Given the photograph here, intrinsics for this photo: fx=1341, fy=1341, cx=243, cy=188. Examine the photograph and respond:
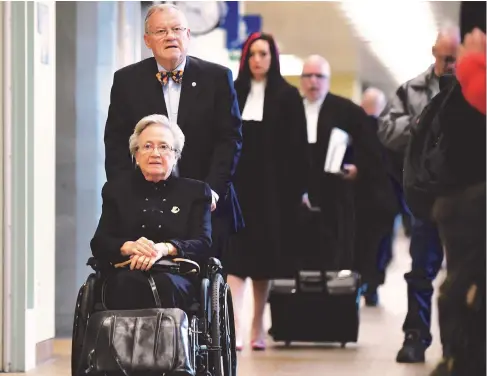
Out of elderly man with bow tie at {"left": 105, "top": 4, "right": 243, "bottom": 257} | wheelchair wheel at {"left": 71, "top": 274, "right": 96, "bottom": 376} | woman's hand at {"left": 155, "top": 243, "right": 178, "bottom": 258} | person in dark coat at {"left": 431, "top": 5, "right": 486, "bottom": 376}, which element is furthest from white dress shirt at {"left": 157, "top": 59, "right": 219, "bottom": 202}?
person in dark coat at {"left": 431, "top": 5, "right": 486, "bottom": 376}

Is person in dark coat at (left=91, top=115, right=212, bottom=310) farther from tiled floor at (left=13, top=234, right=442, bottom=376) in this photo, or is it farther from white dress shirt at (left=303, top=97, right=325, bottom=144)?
white dress shirt at (left=303, top=97, right=325, bottom=144)

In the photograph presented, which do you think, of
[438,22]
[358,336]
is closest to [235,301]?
[358,336]

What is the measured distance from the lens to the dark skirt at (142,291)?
443 centimetres

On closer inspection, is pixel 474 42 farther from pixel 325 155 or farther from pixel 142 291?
pixel 325 155

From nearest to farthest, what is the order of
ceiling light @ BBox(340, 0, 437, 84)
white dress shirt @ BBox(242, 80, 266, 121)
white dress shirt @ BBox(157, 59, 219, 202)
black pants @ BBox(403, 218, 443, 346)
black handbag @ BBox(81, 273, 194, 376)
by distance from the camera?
black handbag @ BBox(81, 273, 194, 376) → white dress shirt @ BBox(157, 59, 219, 202) → black pants @ BBox(403, 218, 443, 346) → white dress shirt @ BBox(242, 80, 266, 121) → ceiling light @ BBox(340, 0, 437, 84)

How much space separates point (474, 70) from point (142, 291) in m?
1.82

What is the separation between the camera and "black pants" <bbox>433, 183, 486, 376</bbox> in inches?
116

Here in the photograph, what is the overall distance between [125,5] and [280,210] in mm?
1618

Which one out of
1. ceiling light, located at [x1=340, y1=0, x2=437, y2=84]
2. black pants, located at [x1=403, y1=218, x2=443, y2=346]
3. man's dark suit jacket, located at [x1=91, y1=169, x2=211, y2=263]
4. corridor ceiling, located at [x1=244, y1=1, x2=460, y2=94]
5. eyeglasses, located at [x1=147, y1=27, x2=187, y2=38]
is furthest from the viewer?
corridor ceiling, located at [x1=244, y1=1, x2=460, y2=94]

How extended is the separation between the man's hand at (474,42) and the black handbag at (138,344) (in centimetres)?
158

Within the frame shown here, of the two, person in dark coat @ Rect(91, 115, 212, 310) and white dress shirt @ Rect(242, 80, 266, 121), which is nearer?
person in dark coat @ Rect(91, 115, 212, 310)

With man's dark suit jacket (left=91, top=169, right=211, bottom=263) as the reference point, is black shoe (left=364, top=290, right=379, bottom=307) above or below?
below

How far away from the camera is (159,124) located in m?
4.77

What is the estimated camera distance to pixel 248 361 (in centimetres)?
638
